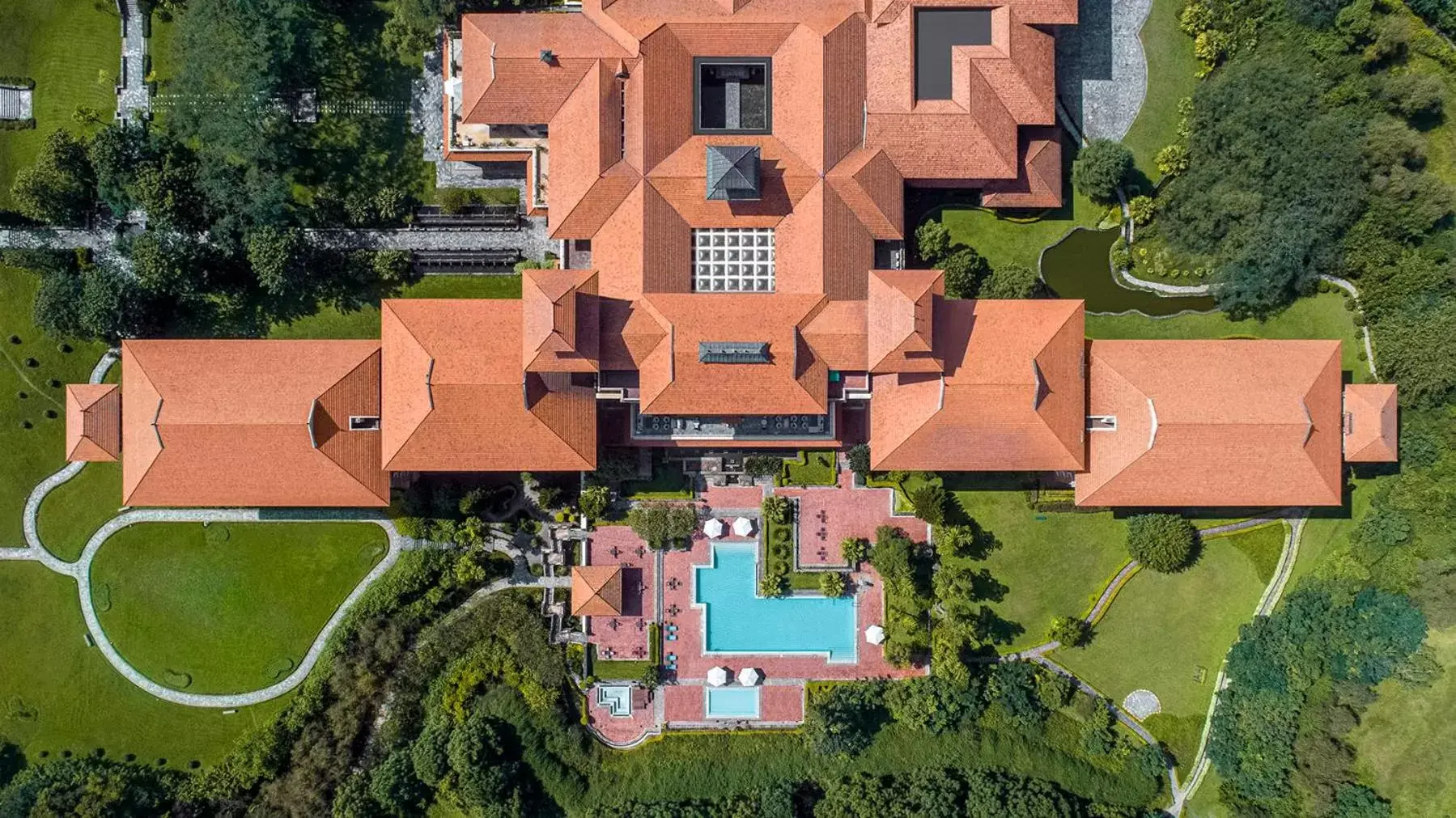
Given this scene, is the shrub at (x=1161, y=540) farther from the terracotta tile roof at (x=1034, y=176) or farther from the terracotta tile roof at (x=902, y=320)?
the terracotta tile roof at (x=1034, y=176)

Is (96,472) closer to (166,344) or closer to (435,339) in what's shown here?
(166,344)

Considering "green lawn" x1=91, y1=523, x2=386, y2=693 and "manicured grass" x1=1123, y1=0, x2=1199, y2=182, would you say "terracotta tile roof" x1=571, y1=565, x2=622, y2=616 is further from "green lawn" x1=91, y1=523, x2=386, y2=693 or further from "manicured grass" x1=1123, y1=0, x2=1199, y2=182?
"manicured grass" x1=1123, y1=0, x2=1199, y2=182

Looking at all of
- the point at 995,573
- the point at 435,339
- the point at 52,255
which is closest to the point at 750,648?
the point at 995,573

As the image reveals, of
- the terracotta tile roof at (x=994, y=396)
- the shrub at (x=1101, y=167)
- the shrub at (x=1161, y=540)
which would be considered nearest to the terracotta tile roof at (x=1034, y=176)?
the shrub at (x=1101, y=167)

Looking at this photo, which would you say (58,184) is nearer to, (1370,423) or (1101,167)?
(1101,167)

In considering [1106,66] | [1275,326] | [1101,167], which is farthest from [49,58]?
[1275,326]

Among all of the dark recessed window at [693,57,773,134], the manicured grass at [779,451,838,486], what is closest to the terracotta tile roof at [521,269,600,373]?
the dark recessed window at [693,57,773,134]

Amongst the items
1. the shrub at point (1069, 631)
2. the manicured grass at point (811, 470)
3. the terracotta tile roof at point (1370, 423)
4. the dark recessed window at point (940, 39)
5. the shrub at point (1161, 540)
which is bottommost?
the shrub at point (1069, 631)
